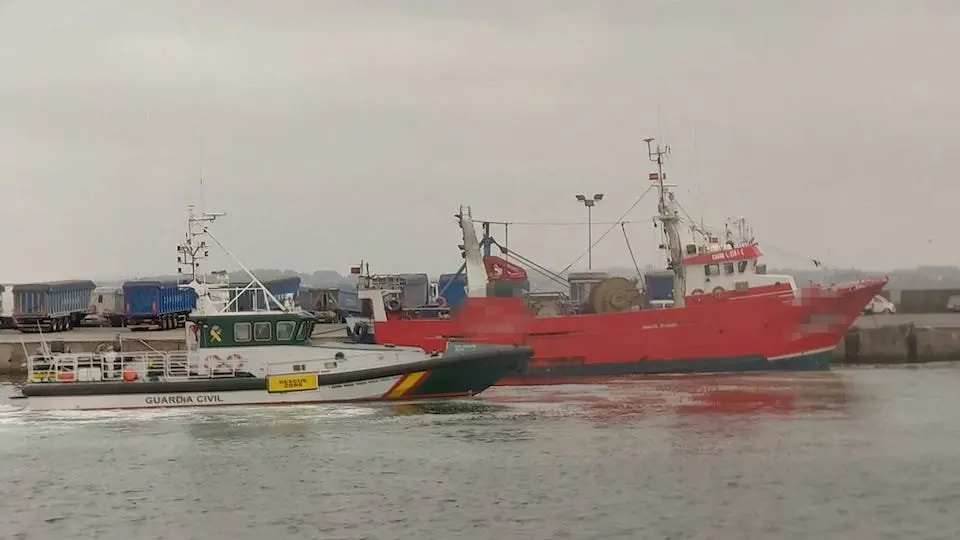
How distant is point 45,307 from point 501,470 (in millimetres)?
35244

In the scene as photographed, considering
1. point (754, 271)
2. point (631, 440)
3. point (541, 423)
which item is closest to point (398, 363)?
point (541, 423)

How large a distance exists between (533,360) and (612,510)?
1729 cm

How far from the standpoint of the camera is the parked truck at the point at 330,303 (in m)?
56.3

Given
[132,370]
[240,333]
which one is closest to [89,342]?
[132,370]

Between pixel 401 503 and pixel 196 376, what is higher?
pixel 196 376

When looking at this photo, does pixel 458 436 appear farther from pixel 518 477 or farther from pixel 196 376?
pixel 196 376

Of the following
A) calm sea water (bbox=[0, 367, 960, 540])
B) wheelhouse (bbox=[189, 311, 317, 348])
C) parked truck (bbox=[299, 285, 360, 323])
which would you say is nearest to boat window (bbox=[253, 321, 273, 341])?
wheelhouse (bbox=[189, 311, 317, 348])

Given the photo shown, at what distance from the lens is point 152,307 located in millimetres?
52375

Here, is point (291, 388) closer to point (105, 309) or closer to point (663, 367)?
point (663, 367)

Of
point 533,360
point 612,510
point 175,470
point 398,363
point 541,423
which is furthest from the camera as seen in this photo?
point 533,360

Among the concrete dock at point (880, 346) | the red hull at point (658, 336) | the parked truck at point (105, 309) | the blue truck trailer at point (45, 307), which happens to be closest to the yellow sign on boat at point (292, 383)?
the red hull at point (658, 336)

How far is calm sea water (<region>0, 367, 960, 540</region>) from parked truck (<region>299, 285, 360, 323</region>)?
26.9 meters

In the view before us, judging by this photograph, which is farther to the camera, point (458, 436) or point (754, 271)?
point (754, 271)

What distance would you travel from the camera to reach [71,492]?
778 inches
